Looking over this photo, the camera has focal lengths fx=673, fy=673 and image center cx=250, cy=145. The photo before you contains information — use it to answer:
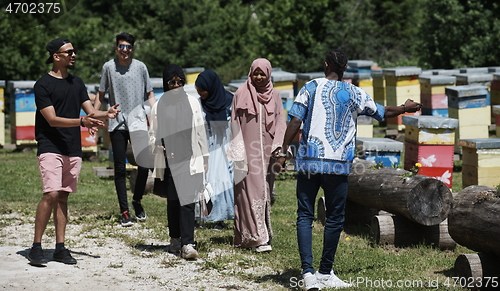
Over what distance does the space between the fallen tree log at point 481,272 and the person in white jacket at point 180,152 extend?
244cm

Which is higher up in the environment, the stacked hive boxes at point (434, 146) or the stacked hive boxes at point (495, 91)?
the stacked hive boxes at point (495, 91)

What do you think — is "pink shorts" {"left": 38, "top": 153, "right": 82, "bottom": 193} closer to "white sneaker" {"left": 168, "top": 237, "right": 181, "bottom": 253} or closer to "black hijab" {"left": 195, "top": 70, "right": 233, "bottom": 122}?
"white sneaker" {"left": 168, "top": 237, "right": 181, "bottom": 253}

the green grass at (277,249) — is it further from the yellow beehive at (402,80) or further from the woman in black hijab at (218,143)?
the yellow beehive at (402,80)

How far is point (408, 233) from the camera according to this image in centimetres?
694

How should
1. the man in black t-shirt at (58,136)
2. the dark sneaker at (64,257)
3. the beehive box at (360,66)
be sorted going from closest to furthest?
the man in black t-shirt at (58,136) < the dark sneaker at (64,257) < the beehive box at (360,66)

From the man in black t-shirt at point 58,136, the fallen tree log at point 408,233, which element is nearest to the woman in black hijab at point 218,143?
the man in black t-shirt at point 58,136

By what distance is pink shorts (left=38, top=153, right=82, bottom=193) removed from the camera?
5.93 m

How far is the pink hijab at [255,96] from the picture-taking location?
21.8 feet

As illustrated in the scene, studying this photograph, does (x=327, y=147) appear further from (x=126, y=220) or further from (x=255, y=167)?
(x=126, y=220)

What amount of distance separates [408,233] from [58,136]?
3.61 metres

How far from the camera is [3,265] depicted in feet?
19.7

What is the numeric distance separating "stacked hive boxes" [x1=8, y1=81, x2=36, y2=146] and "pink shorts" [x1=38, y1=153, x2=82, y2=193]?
8.11m

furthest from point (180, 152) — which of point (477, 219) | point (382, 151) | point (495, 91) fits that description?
point (495, 91)

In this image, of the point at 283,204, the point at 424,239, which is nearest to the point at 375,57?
the point at 283,204
